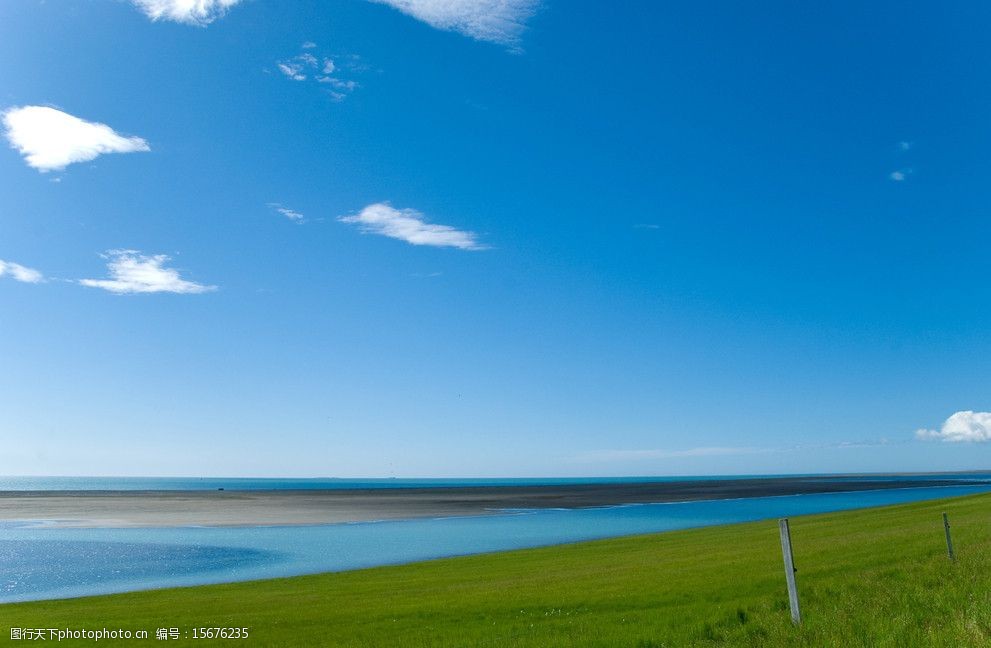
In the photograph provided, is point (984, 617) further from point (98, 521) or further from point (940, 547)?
point (98, 521)

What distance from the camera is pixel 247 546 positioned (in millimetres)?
50406

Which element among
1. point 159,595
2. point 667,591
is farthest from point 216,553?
point 667,591

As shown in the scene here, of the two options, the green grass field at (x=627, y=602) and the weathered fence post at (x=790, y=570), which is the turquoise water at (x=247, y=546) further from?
the weathered fence post at (x=790, y=570)

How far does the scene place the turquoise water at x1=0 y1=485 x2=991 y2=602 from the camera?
119 feet

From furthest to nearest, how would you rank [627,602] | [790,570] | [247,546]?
[247,546], [627,602], [790,570]

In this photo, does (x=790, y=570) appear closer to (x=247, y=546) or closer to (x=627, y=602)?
(x=627, y=602)

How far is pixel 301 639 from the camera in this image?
17.3m

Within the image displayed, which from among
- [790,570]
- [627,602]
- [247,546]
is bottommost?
[247,546]

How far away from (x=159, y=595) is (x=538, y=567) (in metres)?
16.0

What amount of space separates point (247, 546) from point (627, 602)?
39.4 meters

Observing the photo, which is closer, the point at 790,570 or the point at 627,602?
the point at 790,570

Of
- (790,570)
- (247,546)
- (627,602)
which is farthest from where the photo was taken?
(247,546)

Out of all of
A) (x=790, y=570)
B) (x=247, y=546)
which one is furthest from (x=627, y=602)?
(x=247, y=546)

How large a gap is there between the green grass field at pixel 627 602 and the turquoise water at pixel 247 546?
7803mm
